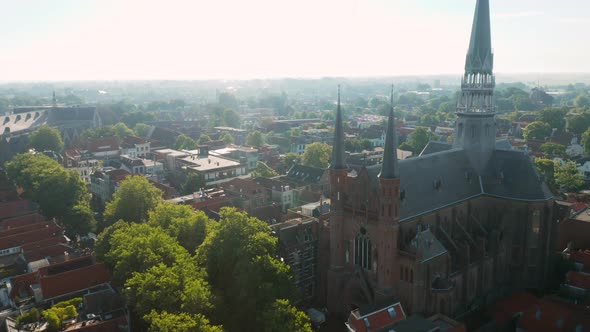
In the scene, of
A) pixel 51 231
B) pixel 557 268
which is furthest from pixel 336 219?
pixel 51 231

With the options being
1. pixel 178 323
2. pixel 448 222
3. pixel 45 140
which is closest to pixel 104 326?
pixel 178 323

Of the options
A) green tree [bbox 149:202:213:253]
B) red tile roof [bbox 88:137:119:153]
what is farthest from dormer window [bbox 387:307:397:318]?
red tile roof [bbox 88:137:119:153]

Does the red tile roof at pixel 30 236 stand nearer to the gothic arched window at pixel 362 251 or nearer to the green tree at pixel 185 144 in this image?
the gothic arched window at pixel 362 251

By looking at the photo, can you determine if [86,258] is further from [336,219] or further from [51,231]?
[336,219]

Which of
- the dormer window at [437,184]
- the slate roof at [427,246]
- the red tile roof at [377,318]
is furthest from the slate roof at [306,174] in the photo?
the red tile roof at [377,318]

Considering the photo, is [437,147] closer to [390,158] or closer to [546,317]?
[390,158]

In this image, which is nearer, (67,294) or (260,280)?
(260,280)
